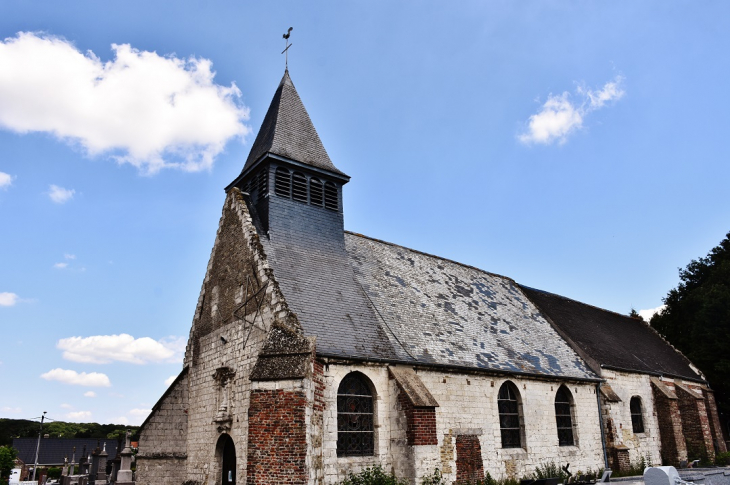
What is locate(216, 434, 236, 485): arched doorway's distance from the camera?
12.9 m

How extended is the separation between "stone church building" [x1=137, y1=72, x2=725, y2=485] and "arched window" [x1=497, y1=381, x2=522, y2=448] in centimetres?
5

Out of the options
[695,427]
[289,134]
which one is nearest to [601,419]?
[695,427]

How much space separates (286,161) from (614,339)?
1790 cm

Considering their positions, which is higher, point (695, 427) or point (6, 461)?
point (695, 427)

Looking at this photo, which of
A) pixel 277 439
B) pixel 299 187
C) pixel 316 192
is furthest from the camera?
pixel 316 192

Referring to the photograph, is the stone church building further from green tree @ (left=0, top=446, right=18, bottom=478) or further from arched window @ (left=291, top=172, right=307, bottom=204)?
green tree @ (left=0, top=446, right=18, bottom=478)

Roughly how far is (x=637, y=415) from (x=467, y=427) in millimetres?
10430

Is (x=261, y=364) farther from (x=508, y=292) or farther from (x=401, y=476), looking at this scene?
(x=508, y=292)

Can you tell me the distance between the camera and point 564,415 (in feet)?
58.4

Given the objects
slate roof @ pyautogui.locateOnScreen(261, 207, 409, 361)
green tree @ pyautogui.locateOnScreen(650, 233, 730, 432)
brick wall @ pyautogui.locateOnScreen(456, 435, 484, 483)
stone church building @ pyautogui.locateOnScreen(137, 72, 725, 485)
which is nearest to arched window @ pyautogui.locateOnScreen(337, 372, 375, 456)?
stone church building @ pyautogui.locateOnScreen(137, 72, 725, 485)

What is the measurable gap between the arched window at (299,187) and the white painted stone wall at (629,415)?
12.7 m

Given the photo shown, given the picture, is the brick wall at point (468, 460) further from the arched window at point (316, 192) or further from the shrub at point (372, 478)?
the arched window at point (316, 192)

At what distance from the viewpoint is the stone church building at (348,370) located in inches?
468

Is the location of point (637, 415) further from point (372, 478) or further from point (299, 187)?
point (299, 187)
